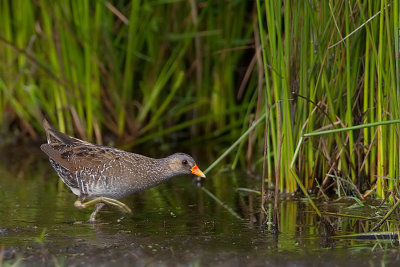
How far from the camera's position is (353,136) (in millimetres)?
6062

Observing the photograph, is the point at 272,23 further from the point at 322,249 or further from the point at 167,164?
the point at 322,249

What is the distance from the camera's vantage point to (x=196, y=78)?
9422 millimetres

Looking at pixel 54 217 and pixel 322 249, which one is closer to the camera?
pixel 322 249

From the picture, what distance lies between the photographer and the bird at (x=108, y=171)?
5789mm

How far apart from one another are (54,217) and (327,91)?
85.7 inches

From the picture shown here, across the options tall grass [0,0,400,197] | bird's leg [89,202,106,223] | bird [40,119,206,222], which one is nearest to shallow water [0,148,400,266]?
bird's leg [89,202,106,223]

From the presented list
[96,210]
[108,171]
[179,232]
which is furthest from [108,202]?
[179,232]

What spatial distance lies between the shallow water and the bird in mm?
172

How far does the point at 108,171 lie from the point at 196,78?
149 inches

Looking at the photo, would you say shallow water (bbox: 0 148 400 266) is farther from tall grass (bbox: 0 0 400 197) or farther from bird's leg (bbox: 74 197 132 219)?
tall grass (bbox: 0 0 400 197)

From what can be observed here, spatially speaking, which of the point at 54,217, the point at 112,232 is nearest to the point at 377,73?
the point at 112,232

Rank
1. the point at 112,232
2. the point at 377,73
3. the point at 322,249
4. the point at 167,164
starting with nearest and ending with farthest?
the point at 322,249
the point at 112,232
the point at 377,73
the point at 167,164

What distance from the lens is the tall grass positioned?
225 inches

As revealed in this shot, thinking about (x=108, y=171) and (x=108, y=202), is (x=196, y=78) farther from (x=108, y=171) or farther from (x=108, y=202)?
(x=108, y=202)
